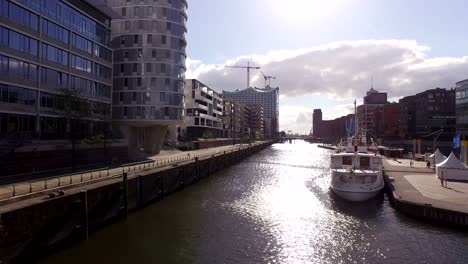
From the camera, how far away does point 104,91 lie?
278ft

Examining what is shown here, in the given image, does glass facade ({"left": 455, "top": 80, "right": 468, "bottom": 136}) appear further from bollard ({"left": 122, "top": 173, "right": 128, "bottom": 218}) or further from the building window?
bollard ({"left": 122, "top": 173, "right": 128, "bottom": 218})

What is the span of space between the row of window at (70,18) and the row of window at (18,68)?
8.19 meters

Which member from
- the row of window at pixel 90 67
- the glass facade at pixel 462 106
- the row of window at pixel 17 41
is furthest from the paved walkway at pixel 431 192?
the glass facade at pixel 462 106

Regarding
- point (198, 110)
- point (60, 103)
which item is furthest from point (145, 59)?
point (198, 110)

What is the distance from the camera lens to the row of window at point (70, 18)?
2424 inches

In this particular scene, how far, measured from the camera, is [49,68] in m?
64.2

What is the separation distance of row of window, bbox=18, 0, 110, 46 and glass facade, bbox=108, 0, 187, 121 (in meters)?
8.97

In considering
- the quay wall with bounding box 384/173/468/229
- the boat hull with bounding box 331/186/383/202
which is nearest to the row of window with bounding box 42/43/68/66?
the boat hull with bounding box 331/186/383/202

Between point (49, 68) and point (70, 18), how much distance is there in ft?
36.3

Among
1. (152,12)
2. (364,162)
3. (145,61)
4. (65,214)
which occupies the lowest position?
(65,214)

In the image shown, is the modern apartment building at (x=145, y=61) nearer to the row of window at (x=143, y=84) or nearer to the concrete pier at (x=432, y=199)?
the row of window at (x=143, y=84)

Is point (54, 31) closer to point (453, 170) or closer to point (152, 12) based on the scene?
point (152, 12)

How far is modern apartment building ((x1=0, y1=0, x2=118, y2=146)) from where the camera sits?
183 ft

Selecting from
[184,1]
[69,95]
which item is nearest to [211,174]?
[69,95]
